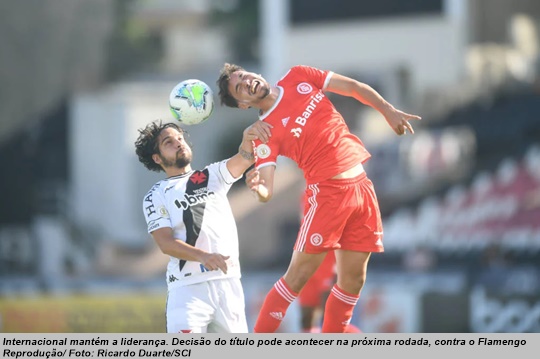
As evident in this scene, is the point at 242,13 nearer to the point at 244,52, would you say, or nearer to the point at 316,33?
the point at 244,52

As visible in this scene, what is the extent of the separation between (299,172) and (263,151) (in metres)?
20.0

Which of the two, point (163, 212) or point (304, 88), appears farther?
point (304, 88)

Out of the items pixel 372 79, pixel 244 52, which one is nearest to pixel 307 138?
pixel 372 79

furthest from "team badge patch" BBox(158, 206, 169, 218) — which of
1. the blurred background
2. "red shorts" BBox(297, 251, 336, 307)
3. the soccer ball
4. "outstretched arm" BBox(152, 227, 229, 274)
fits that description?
the blurred background

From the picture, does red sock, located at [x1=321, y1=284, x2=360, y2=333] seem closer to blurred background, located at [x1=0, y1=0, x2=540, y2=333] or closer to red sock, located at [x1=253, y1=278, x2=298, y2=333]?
red sock, located at [x1=253, y1=278, x2=298, y2=333]

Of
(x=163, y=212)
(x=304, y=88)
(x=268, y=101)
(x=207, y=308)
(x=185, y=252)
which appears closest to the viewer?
(x=185, y=252)

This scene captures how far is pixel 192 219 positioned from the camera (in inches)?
323

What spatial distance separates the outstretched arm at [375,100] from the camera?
820cm

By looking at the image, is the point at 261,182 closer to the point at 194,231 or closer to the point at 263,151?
the point at 263,151

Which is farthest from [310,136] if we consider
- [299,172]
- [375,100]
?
[299,172]

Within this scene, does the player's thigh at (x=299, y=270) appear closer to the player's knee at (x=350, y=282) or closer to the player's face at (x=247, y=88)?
the player's knee at (x=350, y=282)

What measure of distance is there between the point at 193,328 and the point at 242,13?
40800 mm

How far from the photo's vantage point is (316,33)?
30.9 metres

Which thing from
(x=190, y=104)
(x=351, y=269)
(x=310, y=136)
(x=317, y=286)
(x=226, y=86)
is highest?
(x=226, y=86)
